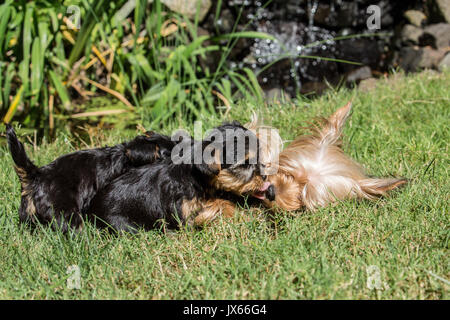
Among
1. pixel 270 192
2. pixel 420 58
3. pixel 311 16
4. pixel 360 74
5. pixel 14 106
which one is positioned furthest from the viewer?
pixel 311 16

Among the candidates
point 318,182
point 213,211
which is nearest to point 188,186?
point 213,211

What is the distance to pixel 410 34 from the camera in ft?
22.6

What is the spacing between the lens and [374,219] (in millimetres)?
2938

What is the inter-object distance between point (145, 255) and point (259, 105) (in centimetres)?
234

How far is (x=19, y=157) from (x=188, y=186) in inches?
41.4

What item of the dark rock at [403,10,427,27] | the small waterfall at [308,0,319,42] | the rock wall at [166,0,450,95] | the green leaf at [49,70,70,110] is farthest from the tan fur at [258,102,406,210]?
the small waterfall at [308,0,319,42]

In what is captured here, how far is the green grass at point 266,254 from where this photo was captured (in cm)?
241

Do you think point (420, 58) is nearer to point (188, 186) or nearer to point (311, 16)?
point (311, 16)

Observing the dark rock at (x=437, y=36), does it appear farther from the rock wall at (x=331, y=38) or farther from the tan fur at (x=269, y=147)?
the tan fur at (x=269, y=147)

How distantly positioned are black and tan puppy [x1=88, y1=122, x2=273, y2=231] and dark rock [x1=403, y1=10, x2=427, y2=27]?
196 inches

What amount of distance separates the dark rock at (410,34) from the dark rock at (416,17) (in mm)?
74

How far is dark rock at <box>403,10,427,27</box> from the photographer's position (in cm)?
698
